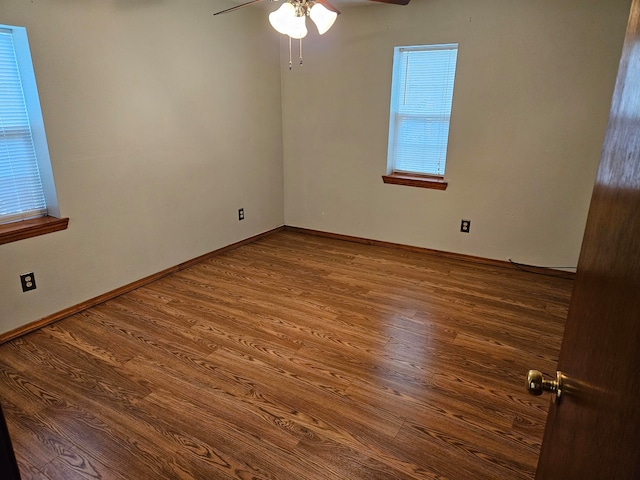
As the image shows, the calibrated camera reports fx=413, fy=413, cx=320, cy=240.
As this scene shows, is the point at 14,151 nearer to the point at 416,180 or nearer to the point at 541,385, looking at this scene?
the point at 541,385

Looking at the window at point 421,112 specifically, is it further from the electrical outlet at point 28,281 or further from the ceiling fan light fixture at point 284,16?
the electrical outlet at point 28,281

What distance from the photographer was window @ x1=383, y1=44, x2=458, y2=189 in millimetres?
3605

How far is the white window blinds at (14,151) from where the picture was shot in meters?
2.40

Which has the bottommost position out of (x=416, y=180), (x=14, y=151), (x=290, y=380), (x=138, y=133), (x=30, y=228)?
(x=290, y=380)

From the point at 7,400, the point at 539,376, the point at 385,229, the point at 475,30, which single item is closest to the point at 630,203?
the point at 539,376

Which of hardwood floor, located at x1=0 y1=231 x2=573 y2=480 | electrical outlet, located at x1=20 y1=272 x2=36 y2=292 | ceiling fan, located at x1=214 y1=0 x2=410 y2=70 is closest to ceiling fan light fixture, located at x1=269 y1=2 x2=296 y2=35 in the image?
ceiling fan, located at x1=214 y1=0 x2=410 y2=70

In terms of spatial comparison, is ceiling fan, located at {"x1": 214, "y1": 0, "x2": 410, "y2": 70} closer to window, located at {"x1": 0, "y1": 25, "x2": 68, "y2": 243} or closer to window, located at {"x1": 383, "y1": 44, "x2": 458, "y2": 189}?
window, located at {"x1": 0, "y1": 25, "x2": 68, "y2": 243}

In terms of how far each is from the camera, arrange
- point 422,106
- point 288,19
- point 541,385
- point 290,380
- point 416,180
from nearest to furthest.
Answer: point 541,385, point 290,380, point 288,19, point 422,106, point 416,180

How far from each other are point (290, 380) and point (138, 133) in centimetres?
213

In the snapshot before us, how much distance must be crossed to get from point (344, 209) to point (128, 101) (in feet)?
7.46

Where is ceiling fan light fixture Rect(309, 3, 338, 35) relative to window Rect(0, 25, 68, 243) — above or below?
above

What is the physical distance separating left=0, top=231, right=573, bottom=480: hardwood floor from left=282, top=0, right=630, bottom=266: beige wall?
61cm

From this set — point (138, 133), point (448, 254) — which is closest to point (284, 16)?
point (138, 133)

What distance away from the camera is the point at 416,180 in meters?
3.88
